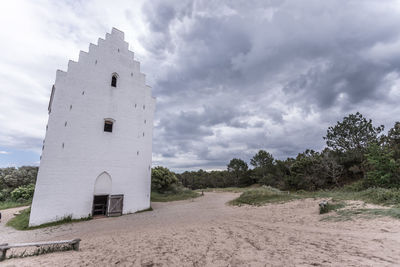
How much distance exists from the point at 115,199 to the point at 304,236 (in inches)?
499

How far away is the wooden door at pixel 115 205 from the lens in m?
13.1

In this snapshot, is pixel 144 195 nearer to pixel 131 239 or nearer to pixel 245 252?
pixel 131 239

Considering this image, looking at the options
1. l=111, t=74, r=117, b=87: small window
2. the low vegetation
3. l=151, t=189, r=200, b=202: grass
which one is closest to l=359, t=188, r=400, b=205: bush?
l=151, t=189, r=200, b=202: grass

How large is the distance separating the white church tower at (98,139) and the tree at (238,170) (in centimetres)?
3813

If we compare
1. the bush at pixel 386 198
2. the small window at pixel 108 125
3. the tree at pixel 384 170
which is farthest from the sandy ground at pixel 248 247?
the tree at pixel 384 170

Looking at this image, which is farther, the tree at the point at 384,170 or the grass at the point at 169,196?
the grass at the point at 169,196

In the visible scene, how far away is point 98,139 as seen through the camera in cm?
1330

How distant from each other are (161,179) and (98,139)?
13.8 metres

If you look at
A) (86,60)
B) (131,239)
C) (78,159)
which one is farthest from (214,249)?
(86,60)

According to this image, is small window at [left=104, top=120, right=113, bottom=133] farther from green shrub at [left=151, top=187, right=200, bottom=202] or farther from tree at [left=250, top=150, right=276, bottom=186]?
tree at [left=250, top=150, right=276, bottom=186]

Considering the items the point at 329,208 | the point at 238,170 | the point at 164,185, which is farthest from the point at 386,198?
the point at 238,170

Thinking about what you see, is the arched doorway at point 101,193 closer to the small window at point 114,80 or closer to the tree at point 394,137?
the small window at point 114,80

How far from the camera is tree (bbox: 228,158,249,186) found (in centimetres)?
4909

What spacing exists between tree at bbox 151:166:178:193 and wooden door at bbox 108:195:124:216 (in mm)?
11267
